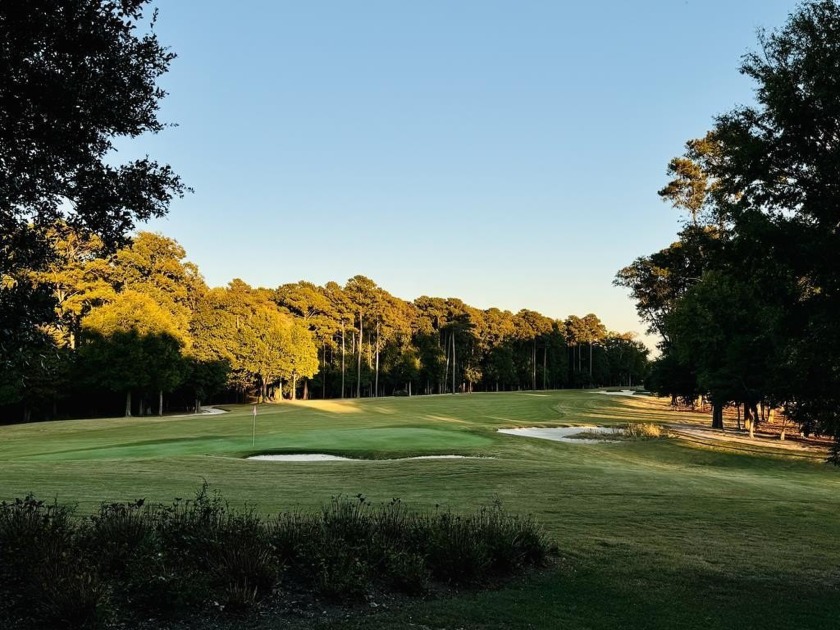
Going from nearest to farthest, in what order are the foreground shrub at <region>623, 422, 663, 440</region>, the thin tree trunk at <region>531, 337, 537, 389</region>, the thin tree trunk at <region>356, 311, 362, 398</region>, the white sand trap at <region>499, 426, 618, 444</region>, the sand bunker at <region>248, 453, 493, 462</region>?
the sand bunker at <region>248, 453, 493, 462</region> → the white sand trap at <region>499, 426, 618, 444</region> → the foreground shrub at <region>623, 422, 663, 440</region> → the thin tree trunk at <region>356, 311, 362, 398</region> → the thin tree trunk at <region>531, 337, 537, 389</region>

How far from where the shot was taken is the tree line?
52969 mm

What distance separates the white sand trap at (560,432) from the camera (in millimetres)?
32906

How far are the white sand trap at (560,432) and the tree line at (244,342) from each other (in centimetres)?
2312

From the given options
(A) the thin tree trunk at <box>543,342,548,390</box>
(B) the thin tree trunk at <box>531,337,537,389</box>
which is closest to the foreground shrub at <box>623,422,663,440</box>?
(B) the thin tree trunk at <box>531,337,537,389</box>

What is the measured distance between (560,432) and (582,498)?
22.4 metres

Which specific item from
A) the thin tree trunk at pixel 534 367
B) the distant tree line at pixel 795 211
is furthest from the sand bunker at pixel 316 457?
the thin tree trunk at pixel 534 367

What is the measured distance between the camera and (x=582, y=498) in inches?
572

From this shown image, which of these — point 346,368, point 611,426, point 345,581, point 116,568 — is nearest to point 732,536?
point 345,581

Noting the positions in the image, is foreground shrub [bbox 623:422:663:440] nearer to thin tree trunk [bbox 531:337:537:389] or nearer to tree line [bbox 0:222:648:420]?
tree line [bbox 0:222:648:420]

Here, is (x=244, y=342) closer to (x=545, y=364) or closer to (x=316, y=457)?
(x=316, y=457)

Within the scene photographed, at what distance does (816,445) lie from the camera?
117 feet

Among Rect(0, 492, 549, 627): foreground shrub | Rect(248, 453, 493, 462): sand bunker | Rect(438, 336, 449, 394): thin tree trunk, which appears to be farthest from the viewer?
Rect(438, 336, 449, 394): thin tree trunk

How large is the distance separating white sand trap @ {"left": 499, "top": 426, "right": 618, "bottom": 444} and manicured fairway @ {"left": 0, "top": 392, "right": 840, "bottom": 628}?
204 cm

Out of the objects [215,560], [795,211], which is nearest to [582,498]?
[795,211]
